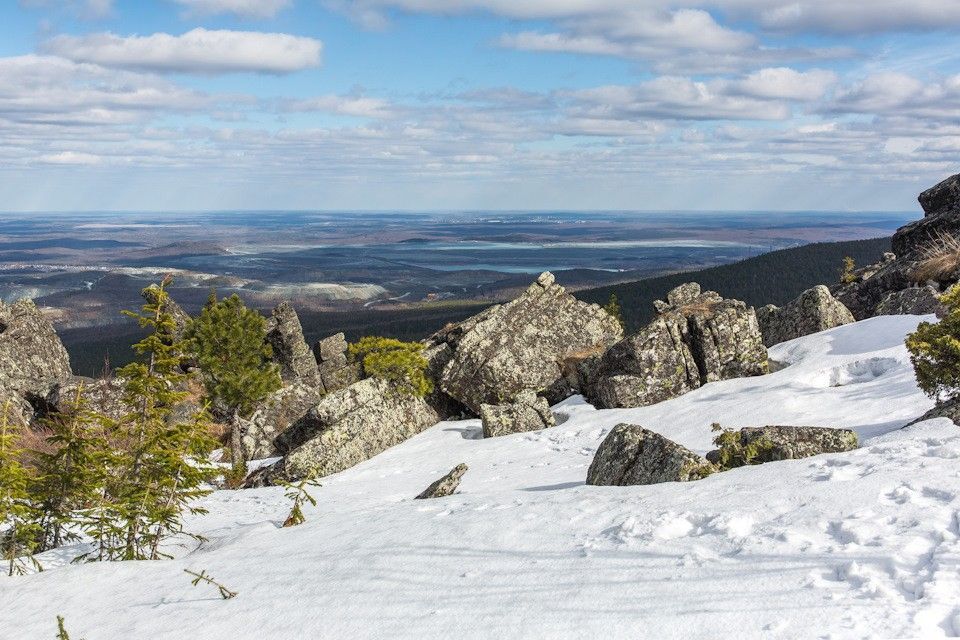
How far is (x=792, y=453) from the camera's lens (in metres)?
11.7

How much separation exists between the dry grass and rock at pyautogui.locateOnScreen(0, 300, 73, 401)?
41.8 m

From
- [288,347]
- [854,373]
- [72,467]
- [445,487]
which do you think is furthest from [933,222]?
[288,347]

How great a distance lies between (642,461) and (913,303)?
17.2m

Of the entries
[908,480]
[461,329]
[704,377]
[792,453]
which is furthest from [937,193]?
[908,480]

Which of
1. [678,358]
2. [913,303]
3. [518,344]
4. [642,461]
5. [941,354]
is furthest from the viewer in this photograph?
[518,344]

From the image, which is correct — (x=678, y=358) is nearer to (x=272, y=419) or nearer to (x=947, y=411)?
(x=947, y=411)

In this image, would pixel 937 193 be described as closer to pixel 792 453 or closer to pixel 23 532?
pixel 792 453

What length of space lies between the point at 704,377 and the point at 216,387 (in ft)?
67.2

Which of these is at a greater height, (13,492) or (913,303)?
(913,303)

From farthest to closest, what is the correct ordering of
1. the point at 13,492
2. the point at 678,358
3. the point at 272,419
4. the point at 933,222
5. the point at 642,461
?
1. the point at 933,222
2. the point at 272,419
3. the point at 678,358
4. the point at 642,461
5. the point at 13,492

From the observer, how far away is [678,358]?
2297cm

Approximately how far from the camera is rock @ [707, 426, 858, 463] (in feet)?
38.4

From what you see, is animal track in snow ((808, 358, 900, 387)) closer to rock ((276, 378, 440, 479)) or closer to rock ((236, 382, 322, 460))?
rock ((276, 378, 440, 479))

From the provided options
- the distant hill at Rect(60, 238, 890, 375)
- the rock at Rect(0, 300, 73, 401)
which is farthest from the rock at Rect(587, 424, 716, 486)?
the distant hill at Rect(60, 238, 890, 375)
